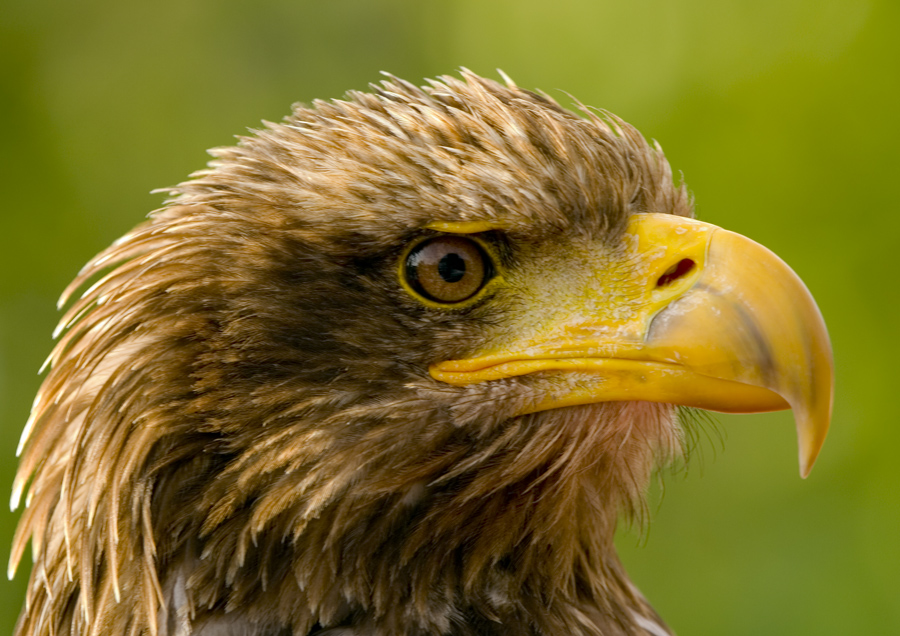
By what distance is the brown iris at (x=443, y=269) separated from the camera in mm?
1896

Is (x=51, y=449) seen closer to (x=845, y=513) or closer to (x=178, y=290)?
(x=178, y=290)

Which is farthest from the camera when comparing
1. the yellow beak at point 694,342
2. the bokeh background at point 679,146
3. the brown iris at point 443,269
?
the bokeh background at point 679,146

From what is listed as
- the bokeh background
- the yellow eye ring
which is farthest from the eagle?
the bokeh background

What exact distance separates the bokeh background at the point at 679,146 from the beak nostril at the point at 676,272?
7.60 feet

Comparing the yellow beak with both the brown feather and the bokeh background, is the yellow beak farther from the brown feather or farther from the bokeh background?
the bokeh background

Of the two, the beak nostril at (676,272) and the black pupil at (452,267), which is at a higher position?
the beak nostril at (676,272)

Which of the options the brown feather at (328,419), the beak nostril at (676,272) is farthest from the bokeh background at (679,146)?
the brown feather at (328,419)

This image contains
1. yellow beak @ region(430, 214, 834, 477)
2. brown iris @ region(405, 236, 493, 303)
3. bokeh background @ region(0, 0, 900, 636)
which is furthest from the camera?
bokeh background @ region(0, 0, 900, 636)

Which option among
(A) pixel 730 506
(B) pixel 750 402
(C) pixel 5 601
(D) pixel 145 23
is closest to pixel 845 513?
(A) pixel 730 506

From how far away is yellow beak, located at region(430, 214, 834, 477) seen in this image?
1.79 m

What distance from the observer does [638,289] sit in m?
1.93

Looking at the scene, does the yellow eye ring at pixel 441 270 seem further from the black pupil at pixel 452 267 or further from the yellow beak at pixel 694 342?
the yellow beak at pixel 694 342

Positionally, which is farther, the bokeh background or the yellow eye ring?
the bokeh background

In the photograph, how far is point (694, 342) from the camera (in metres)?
1.80
